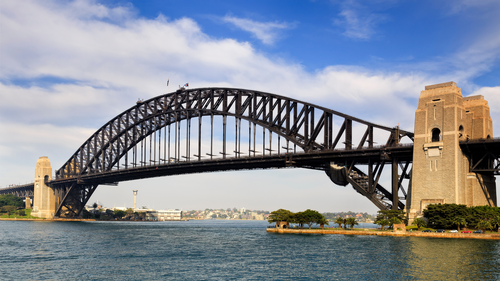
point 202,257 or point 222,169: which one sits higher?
point 222,169

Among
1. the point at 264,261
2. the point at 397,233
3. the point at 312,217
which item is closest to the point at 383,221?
the point at 397,233

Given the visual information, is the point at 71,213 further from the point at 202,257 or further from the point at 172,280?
the point at 172,280

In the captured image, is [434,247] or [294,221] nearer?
[434,247]

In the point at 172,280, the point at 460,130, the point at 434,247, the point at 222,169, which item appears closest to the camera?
the point at 172,280

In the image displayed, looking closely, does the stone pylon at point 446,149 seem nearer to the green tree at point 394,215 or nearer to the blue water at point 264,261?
the green tree at point 394,215

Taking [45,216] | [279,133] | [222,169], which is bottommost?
[45,216]

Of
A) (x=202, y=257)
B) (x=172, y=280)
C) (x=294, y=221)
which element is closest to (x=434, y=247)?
(x=202, y=257)

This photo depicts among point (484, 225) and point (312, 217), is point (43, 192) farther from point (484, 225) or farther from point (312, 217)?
point (484, 225)
